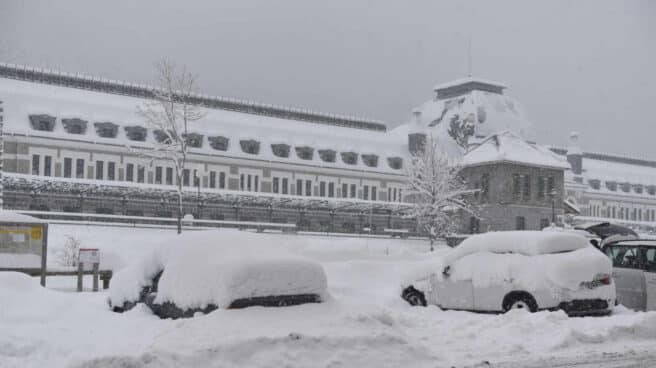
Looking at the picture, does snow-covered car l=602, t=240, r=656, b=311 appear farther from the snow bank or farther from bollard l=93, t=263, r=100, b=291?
bollard l=93, t=263, r=100, b=291

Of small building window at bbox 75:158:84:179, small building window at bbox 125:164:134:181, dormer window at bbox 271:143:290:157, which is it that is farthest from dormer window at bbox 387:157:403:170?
small building window at bbox 75:158:84:179

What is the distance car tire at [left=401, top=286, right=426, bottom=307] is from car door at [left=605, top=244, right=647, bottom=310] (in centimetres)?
431

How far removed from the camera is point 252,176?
212 ft

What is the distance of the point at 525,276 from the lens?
49.5 ft

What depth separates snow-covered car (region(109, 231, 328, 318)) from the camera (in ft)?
34.7

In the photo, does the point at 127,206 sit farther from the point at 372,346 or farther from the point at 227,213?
the point at 372,346

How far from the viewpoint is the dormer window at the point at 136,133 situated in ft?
191

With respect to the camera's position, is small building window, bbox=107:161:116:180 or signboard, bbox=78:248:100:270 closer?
signboard, bbox=78:248:100:270

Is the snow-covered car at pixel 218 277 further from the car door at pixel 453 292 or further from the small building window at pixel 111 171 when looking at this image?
the small building window at pixel 111 171

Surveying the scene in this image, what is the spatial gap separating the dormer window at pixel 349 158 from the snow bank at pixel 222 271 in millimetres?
57965

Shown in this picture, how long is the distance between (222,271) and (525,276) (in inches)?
276

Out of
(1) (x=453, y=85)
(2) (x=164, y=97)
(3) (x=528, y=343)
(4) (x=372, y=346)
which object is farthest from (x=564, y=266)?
(1) (x=453, y=85)

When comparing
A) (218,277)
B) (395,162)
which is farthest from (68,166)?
(218,277)

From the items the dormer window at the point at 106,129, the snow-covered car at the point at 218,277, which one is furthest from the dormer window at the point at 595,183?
the snow-covered car at the point at 218,277
